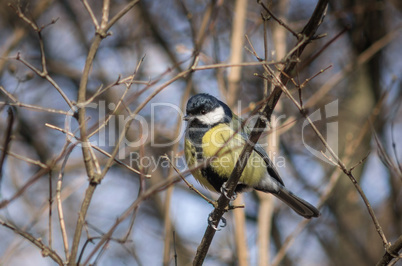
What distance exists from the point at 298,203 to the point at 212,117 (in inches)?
40.8

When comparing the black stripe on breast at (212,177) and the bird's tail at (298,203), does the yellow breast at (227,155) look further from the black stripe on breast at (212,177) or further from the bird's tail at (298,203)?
the bird's tail at (298,203)

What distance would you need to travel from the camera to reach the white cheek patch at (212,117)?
11.4 feet

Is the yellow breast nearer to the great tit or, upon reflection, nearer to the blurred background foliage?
the great tit

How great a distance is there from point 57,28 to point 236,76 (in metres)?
3.20

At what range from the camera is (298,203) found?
12.1 feet

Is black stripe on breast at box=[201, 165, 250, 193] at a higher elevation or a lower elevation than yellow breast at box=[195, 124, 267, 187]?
lower

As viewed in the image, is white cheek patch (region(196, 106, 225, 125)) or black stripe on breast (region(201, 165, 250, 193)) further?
white cheek patch (region(196, 106, 225, 125))

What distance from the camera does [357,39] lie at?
19.0 ft

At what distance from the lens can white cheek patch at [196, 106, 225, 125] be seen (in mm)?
3473

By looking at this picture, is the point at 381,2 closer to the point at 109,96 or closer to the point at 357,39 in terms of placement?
the point at 357,39

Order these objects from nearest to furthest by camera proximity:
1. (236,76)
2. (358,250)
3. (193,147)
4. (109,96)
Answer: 1. (193,147)
2. (236,76)
3. (358,250)
4. (109,96)

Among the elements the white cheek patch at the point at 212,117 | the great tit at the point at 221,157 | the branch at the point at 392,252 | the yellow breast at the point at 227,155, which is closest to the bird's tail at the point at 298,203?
the great tit at the point at 221,157

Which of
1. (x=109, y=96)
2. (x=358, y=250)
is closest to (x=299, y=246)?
(x=358, y=250)

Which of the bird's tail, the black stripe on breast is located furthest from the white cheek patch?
the bird's tail
